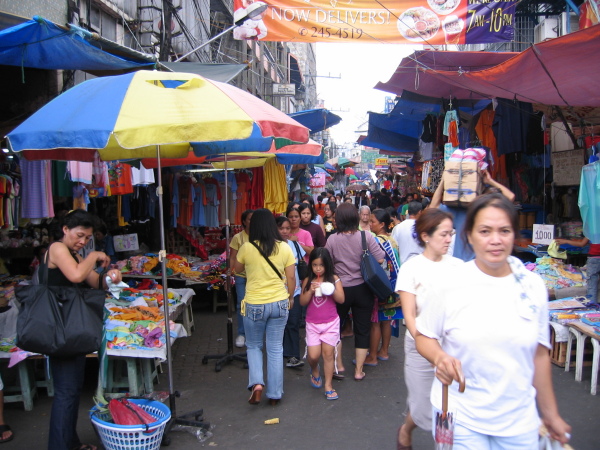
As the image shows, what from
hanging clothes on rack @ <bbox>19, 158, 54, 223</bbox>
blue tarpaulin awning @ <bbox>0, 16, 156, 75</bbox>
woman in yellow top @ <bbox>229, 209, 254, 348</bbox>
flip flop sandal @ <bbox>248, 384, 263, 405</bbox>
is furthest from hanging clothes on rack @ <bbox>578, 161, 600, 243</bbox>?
hanging clothes on rack @ <bbox>19, 158, 54, 223</bbox>

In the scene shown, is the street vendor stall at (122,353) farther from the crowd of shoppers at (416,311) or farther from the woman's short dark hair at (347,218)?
the woman's short dark hair at (347,218)

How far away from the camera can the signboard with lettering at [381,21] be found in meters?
8.01

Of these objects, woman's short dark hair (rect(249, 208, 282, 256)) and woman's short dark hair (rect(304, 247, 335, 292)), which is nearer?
woman's short dark hair (rect(249, 208, 282, 256))

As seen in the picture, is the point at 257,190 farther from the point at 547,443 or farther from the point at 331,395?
the point at 547,443

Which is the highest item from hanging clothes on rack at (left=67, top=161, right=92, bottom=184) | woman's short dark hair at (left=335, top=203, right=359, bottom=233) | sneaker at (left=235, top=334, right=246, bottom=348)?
hanging clothes on rack at (left=67, top=161, right=92, bottom=184)

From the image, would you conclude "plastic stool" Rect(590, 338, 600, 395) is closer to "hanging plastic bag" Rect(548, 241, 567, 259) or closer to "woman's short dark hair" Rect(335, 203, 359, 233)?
"woman's short dark hair" Rect(335, 203, 359, 233)

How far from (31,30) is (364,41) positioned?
4.95m

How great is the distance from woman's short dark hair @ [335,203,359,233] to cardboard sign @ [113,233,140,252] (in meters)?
4.74

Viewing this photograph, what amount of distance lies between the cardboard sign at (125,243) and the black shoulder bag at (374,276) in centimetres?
498

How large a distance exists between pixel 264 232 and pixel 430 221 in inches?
68.0

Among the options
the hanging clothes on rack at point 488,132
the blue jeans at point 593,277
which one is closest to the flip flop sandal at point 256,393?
the blue jeans at point 593,277

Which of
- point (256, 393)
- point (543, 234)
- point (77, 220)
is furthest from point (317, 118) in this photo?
point (77, 220)

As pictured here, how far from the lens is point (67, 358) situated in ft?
12.1

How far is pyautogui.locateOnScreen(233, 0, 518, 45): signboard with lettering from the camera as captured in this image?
8.01 metres
